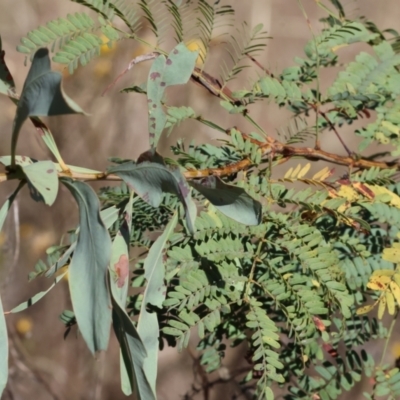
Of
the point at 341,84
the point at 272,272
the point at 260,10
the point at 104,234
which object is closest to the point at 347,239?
the point at 272,272

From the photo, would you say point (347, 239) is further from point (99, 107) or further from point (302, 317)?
point (99, 107)

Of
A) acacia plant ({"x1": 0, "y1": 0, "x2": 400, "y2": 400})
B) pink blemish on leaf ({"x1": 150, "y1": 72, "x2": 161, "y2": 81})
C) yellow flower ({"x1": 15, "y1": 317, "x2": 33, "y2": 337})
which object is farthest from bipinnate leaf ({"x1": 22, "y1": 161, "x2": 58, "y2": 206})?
yellow flower ({"x1": 15, "y1": 317, "x2": 33, "y2": 337})

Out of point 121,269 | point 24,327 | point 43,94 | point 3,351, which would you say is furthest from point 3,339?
point 24,327

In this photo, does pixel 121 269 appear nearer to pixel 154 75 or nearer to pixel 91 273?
pixel 91 273

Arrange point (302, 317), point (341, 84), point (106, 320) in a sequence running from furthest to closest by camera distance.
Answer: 1. point (341, 84)
2. point (302, 317)
3. point (106, 320)

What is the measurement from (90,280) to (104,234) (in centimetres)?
4

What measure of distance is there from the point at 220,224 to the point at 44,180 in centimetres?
25

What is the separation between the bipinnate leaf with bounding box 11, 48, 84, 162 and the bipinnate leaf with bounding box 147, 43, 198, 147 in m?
0.10

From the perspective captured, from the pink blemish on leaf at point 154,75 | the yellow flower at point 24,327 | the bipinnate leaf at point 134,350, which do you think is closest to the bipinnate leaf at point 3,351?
the bipinnate leaf at point 134,350

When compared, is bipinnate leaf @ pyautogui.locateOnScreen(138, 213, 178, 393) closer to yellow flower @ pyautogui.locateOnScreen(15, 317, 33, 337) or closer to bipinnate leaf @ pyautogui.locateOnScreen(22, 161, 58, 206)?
bipinnate leaf @ pyautogui.locateOnScreen(22, 161, 58, 206)

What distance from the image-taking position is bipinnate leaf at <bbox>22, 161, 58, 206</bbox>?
35cm

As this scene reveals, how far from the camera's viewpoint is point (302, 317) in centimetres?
55

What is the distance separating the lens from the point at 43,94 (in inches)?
13.1

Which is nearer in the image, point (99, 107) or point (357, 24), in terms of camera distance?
point (357, 24)
